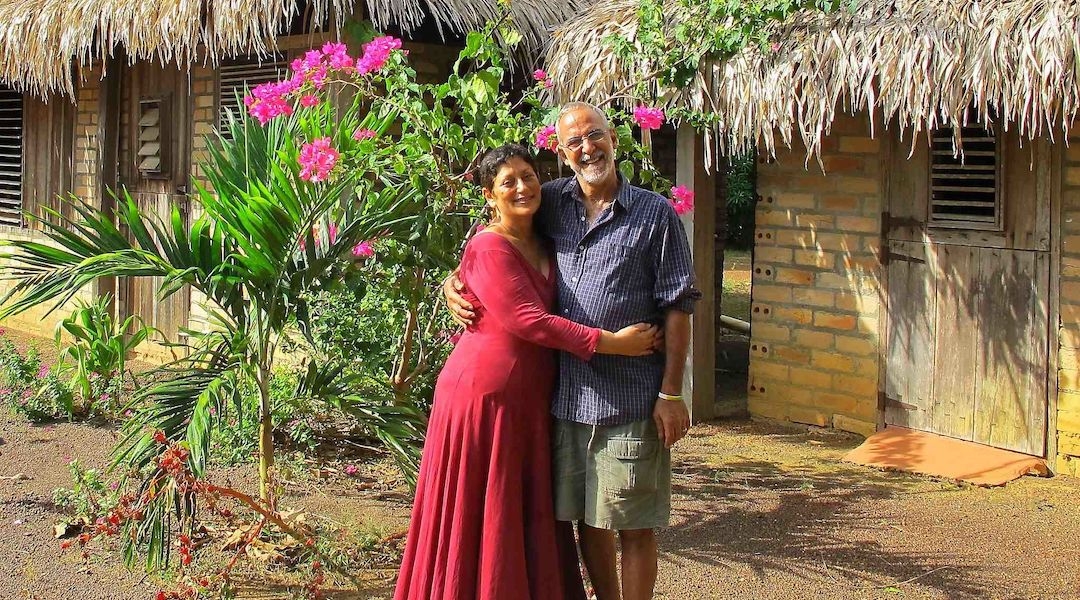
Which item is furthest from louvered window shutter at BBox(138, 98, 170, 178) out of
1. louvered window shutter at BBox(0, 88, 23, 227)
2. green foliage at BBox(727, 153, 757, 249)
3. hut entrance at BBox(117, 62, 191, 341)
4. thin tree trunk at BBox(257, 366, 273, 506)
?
green foliage at BBox(727, 153, 757, 249)

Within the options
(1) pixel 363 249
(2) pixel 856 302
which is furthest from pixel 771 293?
(1) pixel 363 249

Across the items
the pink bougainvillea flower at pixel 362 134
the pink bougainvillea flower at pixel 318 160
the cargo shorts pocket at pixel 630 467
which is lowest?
the cargo shorts pocket at pixel 630 467

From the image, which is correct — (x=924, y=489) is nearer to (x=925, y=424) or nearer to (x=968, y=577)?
(x=925, y=424)

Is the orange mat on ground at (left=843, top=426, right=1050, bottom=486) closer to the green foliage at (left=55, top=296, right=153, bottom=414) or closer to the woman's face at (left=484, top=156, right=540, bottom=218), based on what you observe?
the woman's face at (left=484, top=156, right=540, bottom=218)

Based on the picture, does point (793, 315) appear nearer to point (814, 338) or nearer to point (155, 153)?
point (814, 338)

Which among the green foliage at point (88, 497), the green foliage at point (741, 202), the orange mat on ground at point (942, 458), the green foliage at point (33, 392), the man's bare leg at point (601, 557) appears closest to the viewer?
the man's bare leg at point (601, 557)

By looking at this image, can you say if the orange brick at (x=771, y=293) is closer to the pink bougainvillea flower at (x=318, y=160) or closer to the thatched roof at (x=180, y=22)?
the thatched roof at (x=180, y=22)

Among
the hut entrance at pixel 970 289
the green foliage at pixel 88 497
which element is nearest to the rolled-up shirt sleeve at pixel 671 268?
the green foliage at pixel 88 497

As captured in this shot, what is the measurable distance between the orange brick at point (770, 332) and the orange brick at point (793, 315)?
58 mm

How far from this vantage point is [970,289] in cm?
662

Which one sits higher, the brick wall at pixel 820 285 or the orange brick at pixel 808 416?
the brick wall at pixel 820 285

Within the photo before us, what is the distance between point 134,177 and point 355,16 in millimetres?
3190

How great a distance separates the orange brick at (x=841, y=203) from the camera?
7070 millimetres

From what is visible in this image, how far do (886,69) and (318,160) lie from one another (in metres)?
2.78
